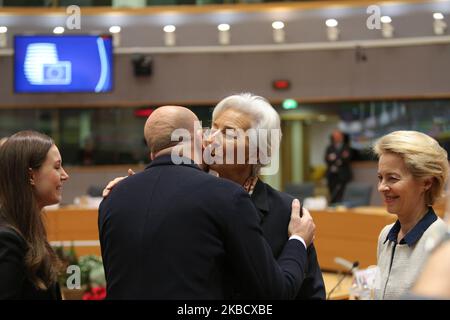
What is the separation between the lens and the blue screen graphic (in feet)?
32.4

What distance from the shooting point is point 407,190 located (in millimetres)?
2217

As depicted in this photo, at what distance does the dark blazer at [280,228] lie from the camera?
77.9 inches

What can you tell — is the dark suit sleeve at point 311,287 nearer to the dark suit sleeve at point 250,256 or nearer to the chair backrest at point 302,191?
the dark suit sleeve at point 250,256

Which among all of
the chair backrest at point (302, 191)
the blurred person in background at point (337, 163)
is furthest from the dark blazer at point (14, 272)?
the blurred person in background at point (337, 163)

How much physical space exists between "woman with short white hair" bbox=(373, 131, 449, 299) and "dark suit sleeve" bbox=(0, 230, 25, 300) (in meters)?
1.17

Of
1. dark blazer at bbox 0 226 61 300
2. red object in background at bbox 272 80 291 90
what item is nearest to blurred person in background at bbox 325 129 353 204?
red object in background at bbox 272 80 291 90

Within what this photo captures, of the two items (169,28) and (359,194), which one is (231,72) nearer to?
(169,28)

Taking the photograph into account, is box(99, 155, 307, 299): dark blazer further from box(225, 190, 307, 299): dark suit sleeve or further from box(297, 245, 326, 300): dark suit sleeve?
box(297, 245, 326, 300): dark suit sleeve

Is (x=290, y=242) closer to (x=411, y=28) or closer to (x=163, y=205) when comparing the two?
(x=163, y=205)

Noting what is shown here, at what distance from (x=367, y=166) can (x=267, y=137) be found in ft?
31.2

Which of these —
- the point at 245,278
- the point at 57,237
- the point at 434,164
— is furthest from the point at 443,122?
the point at 245,278

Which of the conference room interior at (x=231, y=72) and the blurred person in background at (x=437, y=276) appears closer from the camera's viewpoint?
→ the blurred person in background at (x=437, y=276)

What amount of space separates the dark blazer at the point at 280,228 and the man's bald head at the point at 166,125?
0.35 metres

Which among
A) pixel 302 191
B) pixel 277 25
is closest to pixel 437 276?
pixel 302 191
